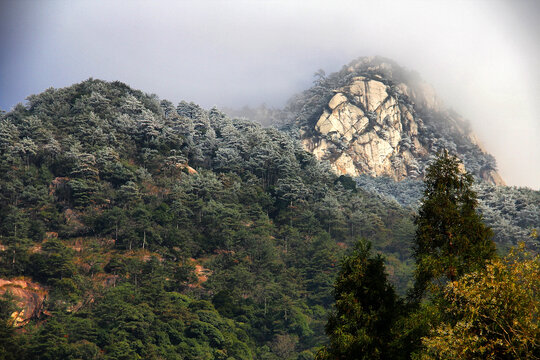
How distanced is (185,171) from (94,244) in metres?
22.7

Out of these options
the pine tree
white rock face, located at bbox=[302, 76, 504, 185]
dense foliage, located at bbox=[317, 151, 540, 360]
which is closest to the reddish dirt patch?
dense foliage, located at bbox=[317, 151, 540, 360]

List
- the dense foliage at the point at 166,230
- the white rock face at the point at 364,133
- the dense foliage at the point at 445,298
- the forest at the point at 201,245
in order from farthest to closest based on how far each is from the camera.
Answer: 1. the white rock face at the point at 364,133
2. the dense foliage at the point at 166,230
3. the forest at the point at 201,245
4. the dense foliage at the point at 445,298

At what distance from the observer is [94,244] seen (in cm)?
5241

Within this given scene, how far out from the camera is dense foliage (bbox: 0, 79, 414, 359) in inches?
1663

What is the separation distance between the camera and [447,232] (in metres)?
17.0

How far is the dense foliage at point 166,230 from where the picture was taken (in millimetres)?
42250

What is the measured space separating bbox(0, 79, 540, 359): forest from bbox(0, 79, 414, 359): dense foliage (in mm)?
190

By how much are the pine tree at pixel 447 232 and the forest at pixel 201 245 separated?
11 cm

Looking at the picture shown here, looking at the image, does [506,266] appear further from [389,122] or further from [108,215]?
[389,122]

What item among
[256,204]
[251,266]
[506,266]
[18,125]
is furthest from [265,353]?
[18,125]

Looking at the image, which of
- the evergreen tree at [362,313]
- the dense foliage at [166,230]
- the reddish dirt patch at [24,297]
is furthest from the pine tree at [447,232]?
the reddish dirt patch at [24,297]

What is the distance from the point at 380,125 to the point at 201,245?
279 feet

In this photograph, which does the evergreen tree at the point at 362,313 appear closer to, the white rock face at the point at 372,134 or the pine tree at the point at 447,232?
the pine tree at the point at 447,232

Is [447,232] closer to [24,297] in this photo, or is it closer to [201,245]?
[24,297]
